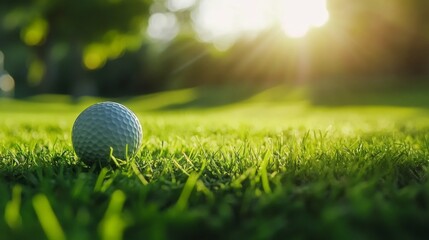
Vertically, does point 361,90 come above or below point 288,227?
below

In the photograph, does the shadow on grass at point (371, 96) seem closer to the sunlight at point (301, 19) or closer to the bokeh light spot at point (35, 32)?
the sunlight at point (301, 19)

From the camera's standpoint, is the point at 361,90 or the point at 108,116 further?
the point at 361,90

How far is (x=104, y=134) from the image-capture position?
230 cm

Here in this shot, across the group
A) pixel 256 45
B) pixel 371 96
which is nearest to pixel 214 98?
pixel 256 45

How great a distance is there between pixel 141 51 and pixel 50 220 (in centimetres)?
3383

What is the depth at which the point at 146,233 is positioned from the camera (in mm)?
1191

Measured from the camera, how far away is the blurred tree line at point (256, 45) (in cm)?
1909

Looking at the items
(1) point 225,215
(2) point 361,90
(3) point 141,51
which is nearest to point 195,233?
(1) point 225,215

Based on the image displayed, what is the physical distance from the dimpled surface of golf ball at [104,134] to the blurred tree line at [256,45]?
1729 cm

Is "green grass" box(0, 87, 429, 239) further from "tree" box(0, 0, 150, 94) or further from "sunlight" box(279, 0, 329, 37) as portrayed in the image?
"tree" box(0, 0, 150, 94)

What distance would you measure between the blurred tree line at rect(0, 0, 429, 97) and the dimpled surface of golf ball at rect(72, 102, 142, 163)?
17286 millimetres

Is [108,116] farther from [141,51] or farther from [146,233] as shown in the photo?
[141,51]

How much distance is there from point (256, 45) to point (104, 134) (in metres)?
22.1

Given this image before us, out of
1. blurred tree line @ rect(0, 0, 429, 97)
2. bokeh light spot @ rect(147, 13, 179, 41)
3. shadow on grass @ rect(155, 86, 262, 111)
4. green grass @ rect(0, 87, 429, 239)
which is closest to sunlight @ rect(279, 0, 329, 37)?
blurred tree line @ rect(0, 0, 429, 97)
